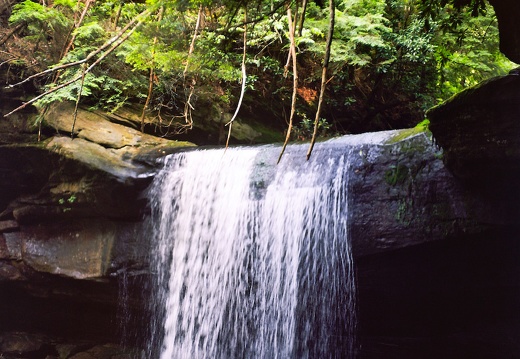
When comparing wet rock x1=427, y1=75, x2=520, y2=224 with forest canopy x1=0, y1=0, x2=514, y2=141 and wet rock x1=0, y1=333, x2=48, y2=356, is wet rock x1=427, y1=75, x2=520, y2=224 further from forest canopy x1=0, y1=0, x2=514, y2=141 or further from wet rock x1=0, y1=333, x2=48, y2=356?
wet rock x1=0, y1=333, x2=48, y2=356

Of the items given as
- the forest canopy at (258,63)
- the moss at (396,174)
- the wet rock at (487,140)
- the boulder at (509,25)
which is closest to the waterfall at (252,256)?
the moss at (396,174)

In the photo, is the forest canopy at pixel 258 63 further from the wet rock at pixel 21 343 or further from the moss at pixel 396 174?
the wet rock at pixel 21 343

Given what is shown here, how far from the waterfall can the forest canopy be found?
1.66 m

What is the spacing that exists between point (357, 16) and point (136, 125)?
17.1 feet

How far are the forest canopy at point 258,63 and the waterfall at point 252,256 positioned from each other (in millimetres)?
1663

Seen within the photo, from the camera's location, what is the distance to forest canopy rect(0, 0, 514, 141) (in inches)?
293

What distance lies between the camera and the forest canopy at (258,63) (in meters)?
7.45

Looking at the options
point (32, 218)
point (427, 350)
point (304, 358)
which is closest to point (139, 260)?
point (32, 218)

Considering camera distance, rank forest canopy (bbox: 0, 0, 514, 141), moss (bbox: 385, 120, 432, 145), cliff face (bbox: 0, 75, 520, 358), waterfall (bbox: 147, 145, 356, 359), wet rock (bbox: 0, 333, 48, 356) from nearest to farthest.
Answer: cliff face (bbox: 0, 75, 520, 358), moss (bbox: 385, 120, 432, 145), waterfall (bbox: 147, 145, 356, 359), forest canopy (bbox: 0, 0, 514, 141), wet rock (bbox: 0, 333, 48, 356)

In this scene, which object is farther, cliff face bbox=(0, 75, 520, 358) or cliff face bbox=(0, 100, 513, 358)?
cliff face bbox=(0, 100, 513, 358)

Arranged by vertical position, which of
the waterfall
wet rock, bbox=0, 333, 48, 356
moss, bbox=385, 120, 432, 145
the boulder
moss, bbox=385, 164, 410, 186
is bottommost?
wet rock, bbox=0, 333, 48, 356

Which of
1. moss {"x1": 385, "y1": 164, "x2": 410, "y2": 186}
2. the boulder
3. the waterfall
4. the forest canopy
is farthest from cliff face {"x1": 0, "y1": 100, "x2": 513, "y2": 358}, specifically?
the boulder

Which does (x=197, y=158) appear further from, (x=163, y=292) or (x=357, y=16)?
(x=357, y=16)

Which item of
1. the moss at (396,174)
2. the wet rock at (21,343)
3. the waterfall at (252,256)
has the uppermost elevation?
the moss at (396,174)
